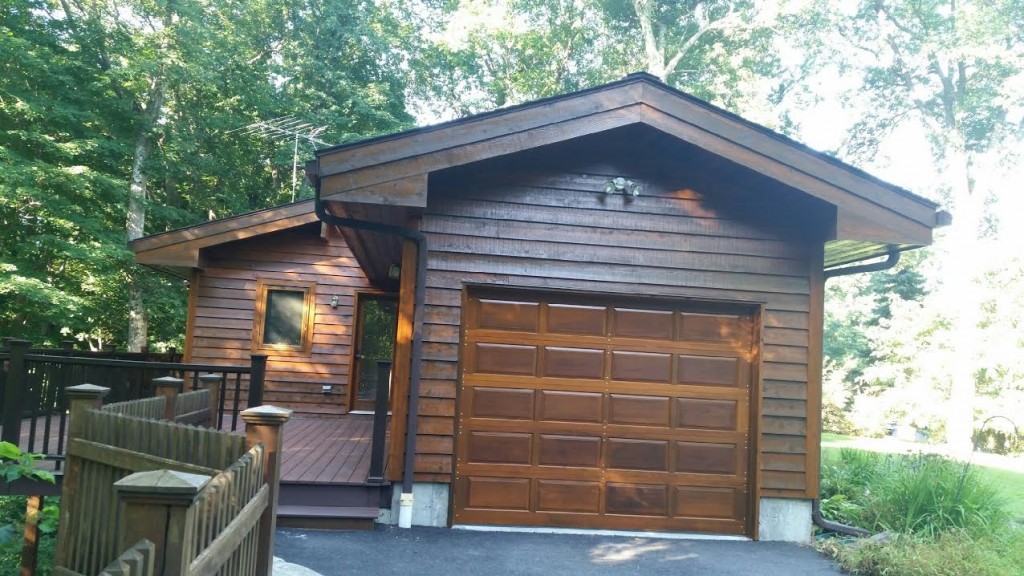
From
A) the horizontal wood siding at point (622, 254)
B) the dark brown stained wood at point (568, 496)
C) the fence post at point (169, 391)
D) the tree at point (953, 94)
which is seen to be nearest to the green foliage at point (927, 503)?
the horizontal wood siding at point (622, 254)

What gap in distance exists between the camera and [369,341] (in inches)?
426

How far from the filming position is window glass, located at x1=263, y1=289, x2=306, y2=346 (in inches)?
403

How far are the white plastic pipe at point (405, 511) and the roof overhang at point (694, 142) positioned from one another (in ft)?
Result: 8.09

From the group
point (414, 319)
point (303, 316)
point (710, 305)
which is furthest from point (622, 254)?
point (303, 316)

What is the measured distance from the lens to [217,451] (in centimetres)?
305

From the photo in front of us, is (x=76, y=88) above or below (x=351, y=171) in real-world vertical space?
above

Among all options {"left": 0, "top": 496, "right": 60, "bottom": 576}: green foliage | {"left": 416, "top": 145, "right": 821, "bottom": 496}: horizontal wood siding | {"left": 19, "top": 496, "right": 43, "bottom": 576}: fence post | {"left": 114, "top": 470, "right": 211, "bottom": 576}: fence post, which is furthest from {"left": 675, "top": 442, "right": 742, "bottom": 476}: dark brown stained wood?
{"left": 19, "top": 496, "right": 43, "bottom": 576}: fence post

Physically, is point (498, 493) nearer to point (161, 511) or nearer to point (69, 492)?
point (69, 492)

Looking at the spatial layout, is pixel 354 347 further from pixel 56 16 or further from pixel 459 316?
pixel 56 16

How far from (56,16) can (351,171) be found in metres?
16.5

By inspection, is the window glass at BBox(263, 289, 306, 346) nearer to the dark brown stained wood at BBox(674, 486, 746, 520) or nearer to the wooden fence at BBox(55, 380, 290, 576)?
the wooden fence at BBox(55, 380, 290, 576)

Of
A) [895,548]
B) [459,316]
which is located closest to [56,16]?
[459,316]

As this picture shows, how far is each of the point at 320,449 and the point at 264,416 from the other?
12.8ft

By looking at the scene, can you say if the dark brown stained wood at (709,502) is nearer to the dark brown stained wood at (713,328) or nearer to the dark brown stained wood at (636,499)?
the dark brown stained wood at (636,499)
